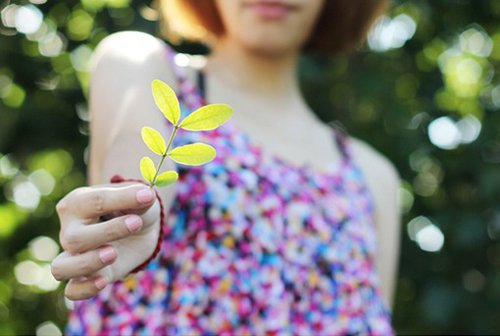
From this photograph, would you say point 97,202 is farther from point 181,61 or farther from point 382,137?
point 382,137

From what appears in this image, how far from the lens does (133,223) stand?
75 centimetres

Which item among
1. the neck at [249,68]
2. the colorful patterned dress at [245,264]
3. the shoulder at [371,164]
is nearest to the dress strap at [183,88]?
the colorful patterned dress at [245,264]

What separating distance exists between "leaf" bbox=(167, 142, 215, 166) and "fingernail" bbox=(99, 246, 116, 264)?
0.49 feet

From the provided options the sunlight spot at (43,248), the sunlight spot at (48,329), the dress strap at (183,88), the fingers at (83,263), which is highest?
the fingers at (83,263)

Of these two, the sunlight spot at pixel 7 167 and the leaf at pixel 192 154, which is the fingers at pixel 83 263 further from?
the sunlight spot at pixel 7 167

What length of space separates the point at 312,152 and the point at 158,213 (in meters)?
0.69

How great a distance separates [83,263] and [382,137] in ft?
Result: 5.18

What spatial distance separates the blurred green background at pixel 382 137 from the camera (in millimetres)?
2021

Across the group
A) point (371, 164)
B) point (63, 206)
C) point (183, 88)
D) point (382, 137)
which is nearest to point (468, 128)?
point (382, 137)

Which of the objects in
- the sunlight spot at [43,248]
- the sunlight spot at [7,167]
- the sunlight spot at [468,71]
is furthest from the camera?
the sunlight spot at [468,71]

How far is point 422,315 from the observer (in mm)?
2271

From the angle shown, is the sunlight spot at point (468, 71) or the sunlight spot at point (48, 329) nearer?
the sunlight spot at point (48, 329)

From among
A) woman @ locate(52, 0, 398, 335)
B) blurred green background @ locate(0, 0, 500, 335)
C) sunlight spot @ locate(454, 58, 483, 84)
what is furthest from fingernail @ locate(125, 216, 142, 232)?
sunlight spot @ locate(454, 58, 483, 84)

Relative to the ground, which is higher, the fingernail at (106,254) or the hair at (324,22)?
the fingernail at (106,254)
